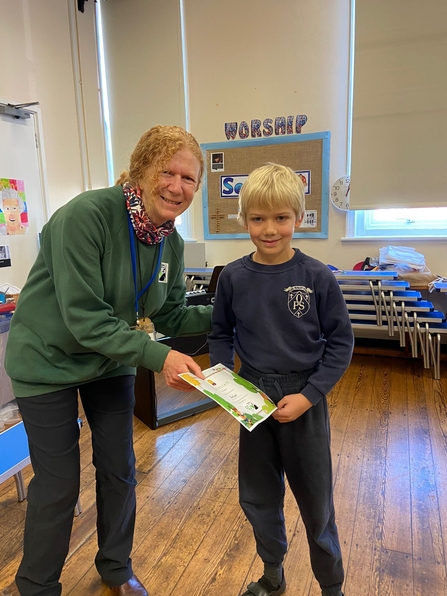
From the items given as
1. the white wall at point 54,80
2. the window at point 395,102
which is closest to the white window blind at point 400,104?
the window at point 395,102

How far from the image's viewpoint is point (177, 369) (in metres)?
1.02

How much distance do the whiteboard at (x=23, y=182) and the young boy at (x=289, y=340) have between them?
2526 mm

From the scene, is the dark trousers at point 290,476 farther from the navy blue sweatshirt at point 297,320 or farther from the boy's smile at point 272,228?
the boy's smile at point 272,228

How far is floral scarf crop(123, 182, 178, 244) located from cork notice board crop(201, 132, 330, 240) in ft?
9.16

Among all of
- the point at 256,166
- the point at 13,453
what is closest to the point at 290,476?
the point at 13,453

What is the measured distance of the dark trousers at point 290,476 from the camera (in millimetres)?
1064

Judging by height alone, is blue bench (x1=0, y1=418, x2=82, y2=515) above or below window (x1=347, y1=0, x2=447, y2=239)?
below

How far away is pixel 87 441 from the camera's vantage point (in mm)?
2289

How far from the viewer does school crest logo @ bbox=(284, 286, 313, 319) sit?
1.03 meters

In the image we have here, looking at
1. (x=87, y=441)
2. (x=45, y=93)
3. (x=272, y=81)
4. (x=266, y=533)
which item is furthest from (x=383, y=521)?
(x=45, y=93)

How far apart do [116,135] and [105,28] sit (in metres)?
1.02

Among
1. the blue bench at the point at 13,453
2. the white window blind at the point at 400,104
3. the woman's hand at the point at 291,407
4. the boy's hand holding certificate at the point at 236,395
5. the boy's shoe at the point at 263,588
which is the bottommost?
the boy's shoe at the point at 263,588

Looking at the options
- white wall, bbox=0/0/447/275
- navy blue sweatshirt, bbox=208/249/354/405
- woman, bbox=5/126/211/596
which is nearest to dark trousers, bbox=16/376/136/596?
woman, bbox=5/126/211/596

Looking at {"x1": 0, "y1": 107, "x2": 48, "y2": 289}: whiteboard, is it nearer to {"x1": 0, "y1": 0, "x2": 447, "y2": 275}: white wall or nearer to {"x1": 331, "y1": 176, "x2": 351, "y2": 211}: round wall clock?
{"x1": 0, "y1": 0, "x2": 447, "y2": 275}: white wall
